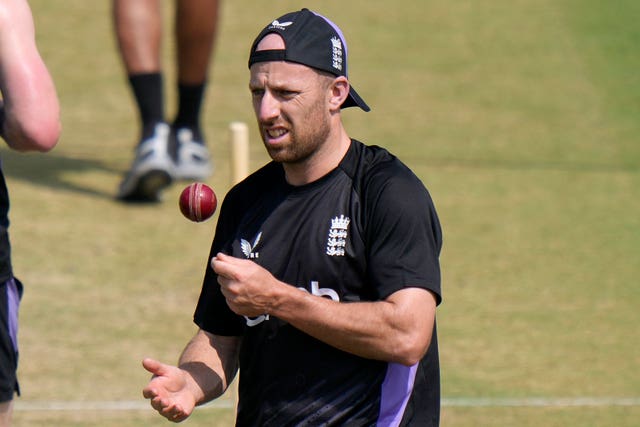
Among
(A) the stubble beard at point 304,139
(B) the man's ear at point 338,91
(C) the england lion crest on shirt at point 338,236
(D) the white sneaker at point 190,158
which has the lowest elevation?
(D) the white sneaker at point 190,158

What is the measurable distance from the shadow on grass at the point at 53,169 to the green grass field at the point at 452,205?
24 mm

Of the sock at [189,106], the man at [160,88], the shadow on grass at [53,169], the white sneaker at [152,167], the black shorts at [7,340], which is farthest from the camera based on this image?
the shadow on grass at [53,169]

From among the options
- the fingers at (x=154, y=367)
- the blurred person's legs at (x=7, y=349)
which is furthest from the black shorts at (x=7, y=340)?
the fingers at (x=154, y=367)

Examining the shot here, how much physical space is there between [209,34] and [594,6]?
5473 millimetres

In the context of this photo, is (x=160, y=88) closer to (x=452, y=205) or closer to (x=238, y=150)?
(x=452, y=205)

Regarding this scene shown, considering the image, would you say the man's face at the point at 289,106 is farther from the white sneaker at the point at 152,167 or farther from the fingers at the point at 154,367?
the white sneaker at the point at 152,167

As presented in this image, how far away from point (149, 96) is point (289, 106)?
499 centimetres

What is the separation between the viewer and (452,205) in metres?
8.39

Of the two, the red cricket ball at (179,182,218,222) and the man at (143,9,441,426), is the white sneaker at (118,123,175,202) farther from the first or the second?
the red cricket ball at (179,182,218,222)

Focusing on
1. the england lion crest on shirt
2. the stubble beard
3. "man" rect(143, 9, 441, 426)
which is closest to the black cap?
"man" rect(143, 9, 441, 426)

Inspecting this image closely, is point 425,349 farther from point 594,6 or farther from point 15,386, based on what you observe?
point 594,6

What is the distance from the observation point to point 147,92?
8.38 metres

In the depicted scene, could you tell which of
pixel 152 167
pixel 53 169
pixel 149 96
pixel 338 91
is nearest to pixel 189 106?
pixel 149 96

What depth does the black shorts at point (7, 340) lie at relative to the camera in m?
3.90
